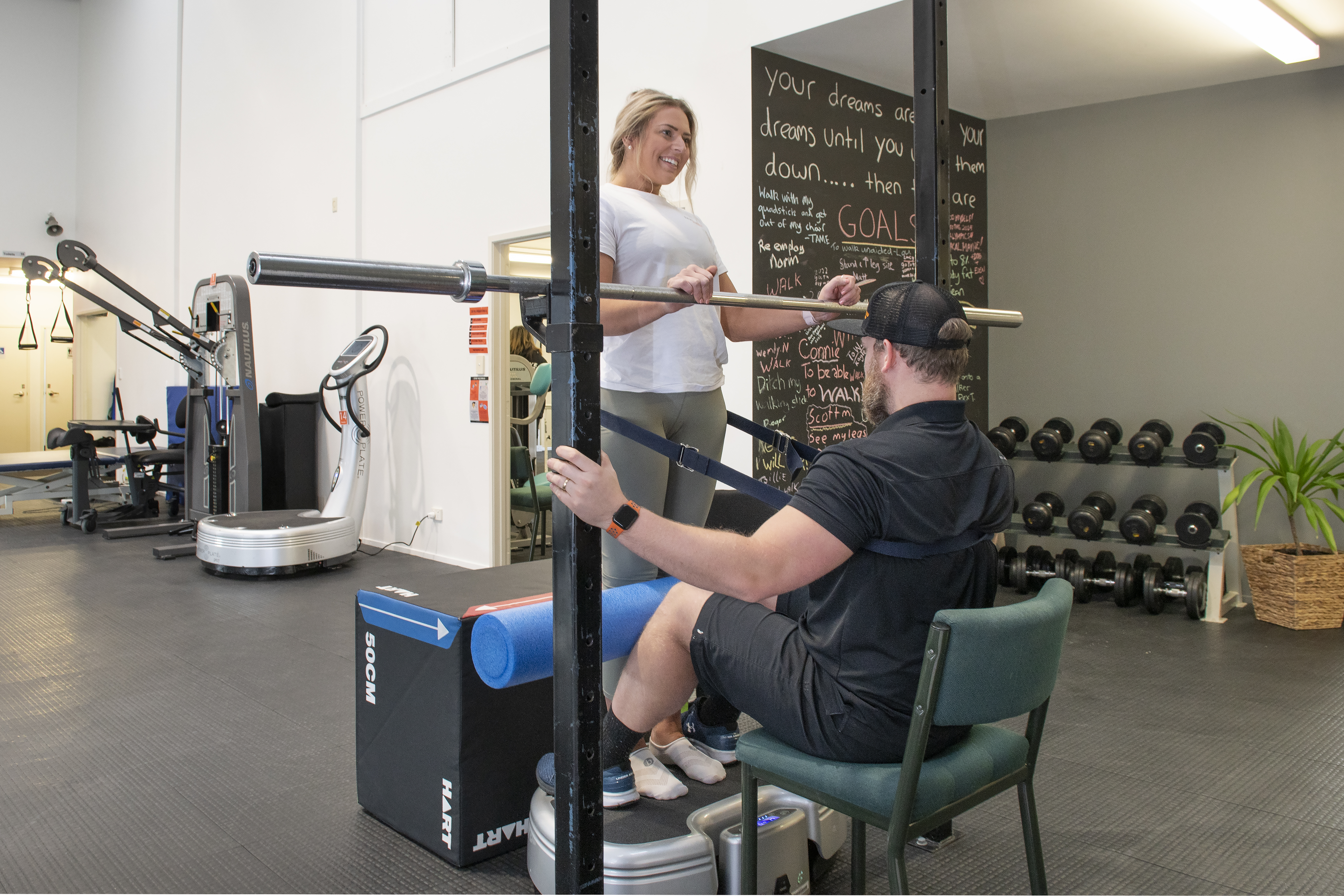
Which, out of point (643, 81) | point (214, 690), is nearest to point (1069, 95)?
point (643, 81)

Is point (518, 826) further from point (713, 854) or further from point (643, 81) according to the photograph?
point (643, 81)

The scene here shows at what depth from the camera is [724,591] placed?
1230 millimetres

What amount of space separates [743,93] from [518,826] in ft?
10.3

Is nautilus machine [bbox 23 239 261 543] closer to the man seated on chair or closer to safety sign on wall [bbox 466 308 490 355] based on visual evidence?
safety sign on wall [bbox 466 308 490 355]

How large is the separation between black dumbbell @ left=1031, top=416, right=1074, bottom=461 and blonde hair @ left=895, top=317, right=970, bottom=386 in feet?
11.1

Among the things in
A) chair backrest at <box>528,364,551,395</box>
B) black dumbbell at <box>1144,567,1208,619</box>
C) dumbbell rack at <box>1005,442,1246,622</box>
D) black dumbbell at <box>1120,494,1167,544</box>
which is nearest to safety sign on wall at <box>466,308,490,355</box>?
chair backrest at <box>528,364,551,395</box>

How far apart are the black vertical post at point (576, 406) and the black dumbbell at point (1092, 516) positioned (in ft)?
12.5

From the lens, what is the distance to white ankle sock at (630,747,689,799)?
178 centimetres

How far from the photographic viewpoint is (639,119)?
1822 millimetres

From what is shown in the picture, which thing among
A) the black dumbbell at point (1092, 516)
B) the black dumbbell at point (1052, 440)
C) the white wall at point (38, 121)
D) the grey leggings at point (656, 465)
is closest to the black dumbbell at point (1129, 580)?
the black dumbbell at point (1092, 516)

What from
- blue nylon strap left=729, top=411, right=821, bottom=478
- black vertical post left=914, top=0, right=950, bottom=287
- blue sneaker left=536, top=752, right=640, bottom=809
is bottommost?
blue sneaker left=536, top=752, right=640, bottom=809

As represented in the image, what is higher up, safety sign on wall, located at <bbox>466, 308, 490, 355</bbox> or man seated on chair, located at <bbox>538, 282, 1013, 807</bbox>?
safety sign on wall, located at <bbox>466, 308, 490, 355</bbox>

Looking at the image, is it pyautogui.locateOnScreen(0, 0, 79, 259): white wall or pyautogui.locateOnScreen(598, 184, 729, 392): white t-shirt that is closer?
pyautogui.locateOnScreen(598, 184, 729, 392): white t-shirt

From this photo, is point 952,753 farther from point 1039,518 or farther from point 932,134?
point 1039,518
